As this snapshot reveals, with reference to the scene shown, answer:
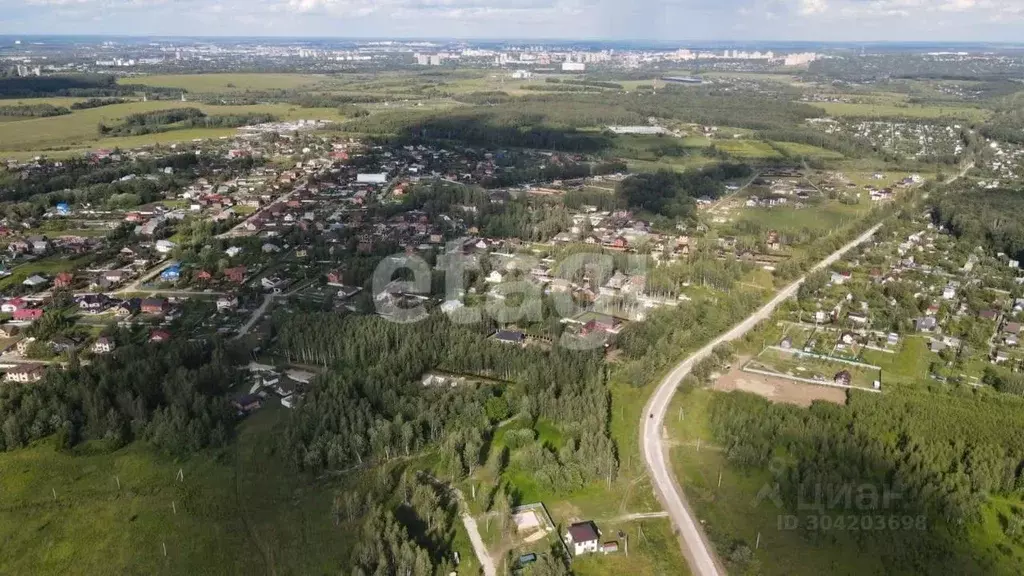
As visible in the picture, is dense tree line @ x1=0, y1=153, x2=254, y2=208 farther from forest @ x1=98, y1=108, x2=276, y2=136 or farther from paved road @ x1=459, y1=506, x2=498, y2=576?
paved road @ x1=459, y1=506, x2=498, y2=576

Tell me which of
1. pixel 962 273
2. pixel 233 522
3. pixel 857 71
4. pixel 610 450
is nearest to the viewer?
pixel 233 522

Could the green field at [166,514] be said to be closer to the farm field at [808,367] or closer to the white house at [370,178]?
the farm field at [808,367]

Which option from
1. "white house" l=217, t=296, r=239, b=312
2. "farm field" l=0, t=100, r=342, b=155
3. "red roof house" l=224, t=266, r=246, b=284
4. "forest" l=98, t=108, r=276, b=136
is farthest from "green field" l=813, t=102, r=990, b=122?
"white house" l=217, t=296, r=239, b=312

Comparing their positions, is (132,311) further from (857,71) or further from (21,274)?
(857,71)

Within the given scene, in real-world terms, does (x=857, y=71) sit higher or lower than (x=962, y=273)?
higher

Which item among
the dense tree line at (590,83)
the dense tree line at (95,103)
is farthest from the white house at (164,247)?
the dense tree line at (590,83)

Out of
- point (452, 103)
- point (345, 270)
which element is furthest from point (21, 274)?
point (452, 103)
